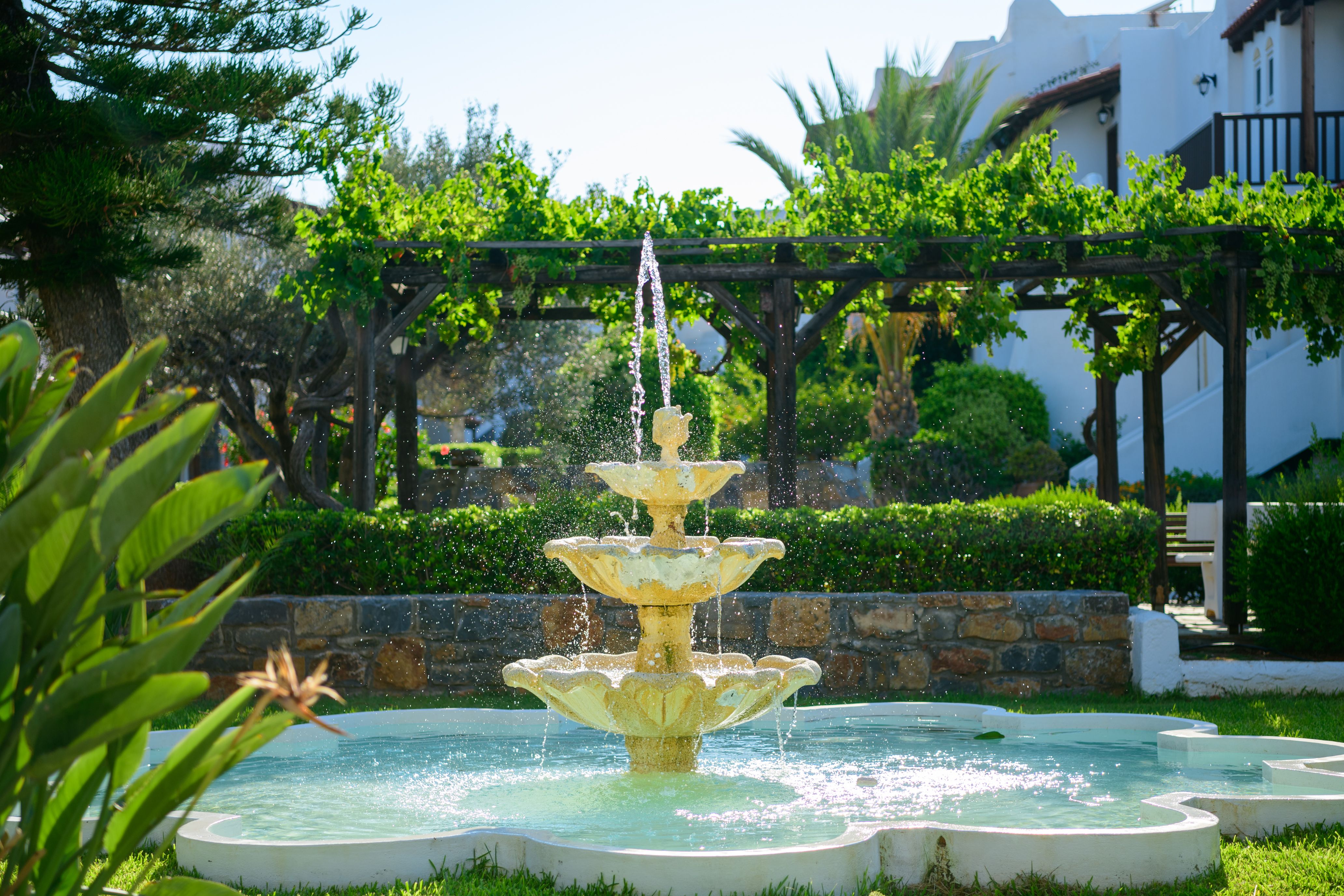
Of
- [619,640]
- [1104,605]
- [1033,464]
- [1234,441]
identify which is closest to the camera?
[1104,605]

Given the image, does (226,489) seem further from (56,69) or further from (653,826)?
(56,69)

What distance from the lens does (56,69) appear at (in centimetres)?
971

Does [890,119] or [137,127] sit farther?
[890,119]

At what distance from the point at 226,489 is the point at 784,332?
915 cm

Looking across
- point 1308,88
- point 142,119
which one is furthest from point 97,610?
point 1308,88

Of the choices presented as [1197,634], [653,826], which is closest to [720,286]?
[1197,634]

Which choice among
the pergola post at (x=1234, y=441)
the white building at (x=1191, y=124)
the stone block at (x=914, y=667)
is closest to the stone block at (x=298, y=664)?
the stone block at (x=914, y=667)

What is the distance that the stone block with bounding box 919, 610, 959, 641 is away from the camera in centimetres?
845

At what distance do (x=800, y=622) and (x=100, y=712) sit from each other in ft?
23.4

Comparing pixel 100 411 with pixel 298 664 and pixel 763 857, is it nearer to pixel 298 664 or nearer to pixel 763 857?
pixel 763 857

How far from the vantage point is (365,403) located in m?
10.4

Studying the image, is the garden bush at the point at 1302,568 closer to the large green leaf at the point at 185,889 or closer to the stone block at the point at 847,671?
the stone block at the point at 847,671

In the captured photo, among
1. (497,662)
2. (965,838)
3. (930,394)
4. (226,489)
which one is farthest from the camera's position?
(930,394)

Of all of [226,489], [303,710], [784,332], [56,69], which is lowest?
[303,710]
